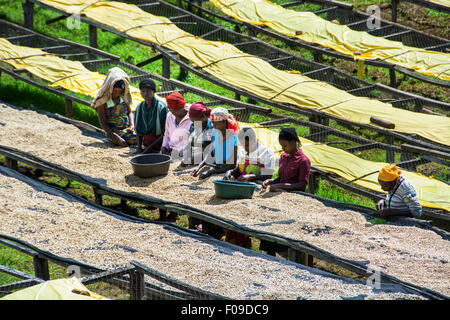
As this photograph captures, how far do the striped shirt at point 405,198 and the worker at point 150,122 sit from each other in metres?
3.08

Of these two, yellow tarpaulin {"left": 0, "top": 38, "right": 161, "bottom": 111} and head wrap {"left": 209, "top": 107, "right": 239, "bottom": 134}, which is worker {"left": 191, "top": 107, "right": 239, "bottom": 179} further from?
yellow tarpaulin {"left": 0, "top": 38, "right": 161, "bottom": 111}

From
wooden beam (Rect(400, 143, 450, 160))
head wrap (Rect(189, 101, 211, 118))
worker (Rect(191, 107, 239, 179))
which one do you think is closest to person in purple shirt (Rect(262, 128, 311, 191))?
worker (Rect(191, 107, 239, 179))

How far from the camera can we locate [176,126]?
729 cm

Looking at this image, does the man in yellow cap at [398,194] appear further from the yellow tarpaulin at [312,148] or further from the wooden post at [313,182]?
the wooden post at [313,182]

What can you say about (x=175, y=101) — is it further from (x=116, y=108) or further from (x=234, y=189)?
(x=234, y=189)

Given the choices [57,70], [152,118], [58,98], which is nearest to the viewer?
[152,118]

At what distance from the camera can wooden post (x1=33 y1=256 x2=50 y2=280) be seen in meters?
4.90

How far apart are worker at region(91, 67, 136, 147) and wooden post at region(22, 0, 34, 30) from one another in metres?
5.98

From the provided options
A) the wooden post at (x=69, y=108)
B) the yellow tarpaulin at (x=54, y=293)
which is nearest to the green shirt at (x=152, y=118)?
the wooden post at (x=69, y=108)

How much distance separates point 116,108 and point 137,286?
4.14 metres

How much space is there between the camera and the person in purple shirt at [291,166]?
606 cm

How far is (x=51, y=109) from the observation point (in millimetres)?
10227

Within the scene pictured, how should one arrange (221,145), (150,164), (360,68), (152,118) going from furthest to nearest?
(360,68) < (152,118) < (150,164) < (221,145)

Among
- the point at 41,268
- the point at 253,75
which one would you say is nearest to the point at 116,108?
the point at 253,75
